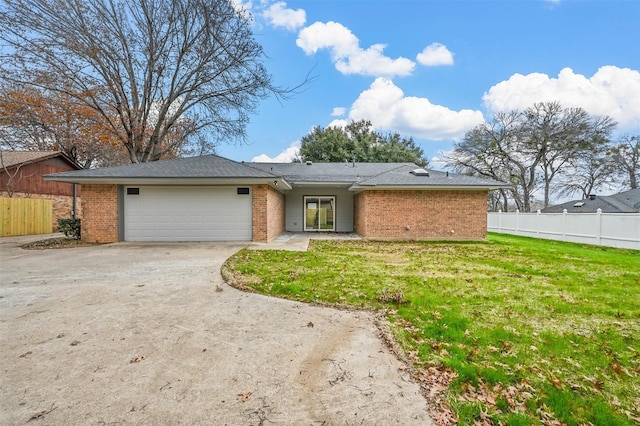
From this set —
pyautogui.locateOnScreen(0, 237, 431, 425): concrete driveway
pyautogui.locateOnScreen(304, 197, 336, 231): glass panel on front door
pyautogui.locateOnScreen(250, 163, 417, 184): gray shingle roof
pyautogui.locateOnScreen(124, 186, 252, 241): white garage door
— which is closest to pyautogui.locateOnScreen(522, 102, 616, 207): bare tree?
pyautogui.locateOnScreen(250, 163, 417, 184): gray shingle roof

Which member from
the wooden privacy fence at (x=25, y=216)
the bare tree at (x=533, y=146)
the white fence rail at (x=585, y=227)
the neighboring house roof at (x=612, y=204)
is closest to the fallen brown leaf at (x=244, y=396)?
the white fence rail at (x=585, y=227)

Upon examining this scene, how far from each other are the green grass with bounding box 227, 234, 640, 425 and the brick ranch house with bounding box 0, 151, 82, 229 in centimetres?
1635

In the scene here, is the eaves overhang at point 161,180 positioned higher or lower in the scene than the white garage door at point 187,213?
higher

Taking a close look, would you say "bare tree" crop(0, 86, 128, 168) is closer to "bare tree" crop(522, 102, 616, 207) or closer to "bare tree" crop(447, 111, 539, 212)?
"bare tree" crop(447, 111, 539, 212)

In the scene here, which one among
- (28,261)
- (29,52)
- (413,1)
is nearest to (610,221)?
(413,1)

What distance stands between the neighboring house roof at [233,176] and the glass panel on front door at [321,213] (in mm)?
1459

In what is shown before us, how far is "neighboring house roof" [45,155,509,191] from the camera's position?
1073 cm

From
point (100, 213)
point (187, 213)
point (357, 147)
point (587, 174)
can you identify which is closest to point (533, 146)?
point (587, 174)

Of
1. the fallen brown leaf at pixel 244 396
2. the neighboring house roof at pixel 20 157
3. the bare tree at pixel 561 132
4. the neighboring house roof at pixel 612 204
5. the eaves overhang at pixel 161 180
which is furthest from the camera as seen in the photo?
the bare tree at pixel 561 132

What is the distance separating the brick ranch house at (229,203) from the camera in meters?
11.1

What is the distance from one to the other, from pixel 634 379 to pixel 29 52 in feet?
69.0

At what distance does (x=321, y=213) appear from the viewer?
16.6 metres

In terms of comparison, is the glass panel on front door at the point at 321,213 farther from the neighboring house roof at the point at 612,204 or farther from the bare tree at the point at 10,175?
the neighboring house roof at the point at 612,204

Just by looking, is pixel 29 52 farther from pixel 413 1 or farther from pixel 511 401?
pixel 511 401
